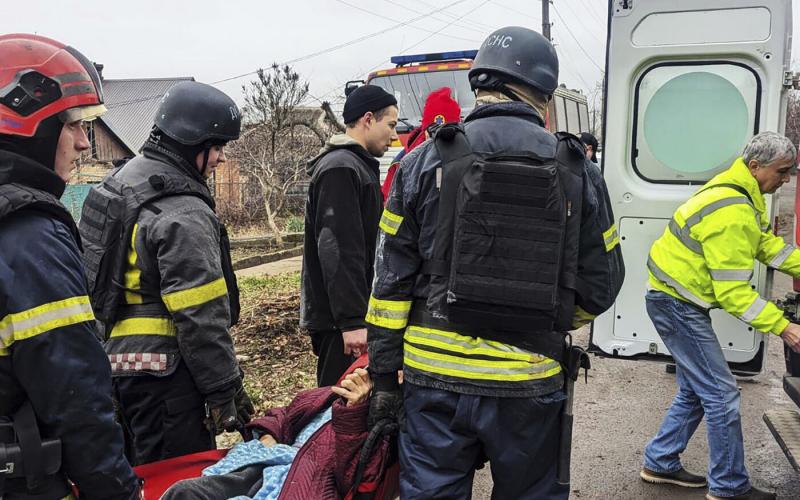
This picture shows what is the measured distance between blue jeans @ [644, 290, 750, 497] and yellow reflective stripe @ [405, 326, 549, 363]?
1.83 metres

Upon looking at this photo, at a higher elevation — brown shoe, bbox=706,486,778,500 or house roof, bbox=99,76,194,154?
house roof, bbox=99,76,194,154

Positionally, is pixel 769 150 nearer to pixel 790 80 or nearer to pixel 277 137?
pixel 790 80

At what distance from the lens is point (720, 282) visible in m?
3.53

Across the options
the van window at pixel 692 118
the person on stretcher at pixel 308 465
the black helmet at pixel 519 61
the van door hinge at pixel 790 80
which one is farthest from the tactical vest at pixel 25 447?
the van door hinge at pixel 790 80

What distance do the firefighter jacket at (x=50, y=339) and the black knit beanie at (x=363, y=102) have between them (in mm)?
2376

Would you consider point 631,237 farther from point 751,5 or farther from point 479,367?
point 479,367

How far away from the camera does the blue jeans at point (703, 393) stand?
144 inches

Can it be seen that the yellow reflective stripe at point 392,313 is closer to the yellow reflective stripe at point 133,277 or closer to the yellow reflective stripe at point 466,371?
the yellow reflective stripe at point 466,371

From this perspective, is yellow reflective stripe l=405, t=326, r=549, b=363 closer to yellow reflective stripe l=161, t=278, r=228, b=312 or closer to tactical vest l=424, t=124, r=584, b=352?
tactical vest l=424, t=124, r=584, b=352

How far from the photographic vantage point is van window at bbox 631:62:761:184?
4242 millimetres

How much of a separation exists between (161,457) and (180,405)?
9.3 inches

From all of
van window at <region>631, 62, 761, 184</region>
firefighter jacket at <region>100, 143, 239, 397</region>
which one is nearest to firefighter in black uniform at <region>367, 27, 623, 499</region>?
firefighter jacket at <region>100, 143, 239, 397</region>

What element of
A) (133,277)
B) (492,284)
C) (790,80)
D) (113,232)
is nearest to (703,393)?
(790,80)

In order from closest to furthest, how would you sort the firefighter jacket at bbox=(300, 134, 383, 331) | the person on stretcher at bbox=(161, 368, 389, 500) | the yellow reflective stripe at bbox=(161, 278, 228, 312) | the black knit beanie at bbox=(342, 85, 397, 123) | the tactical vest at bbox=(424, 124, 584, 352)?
the tactical vest at bbox=(424, 124, 584, 352) < the person on stretcher at bbox=(161, 368, 389, 500) < the yellow reflective stripe at bbox=(161, 278, 228, 312) < the firefighter jacket at bbox=(300, 134, 383, 331) < the black knit beanie at bbox=(342, 85, 397, 123)
